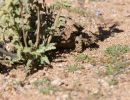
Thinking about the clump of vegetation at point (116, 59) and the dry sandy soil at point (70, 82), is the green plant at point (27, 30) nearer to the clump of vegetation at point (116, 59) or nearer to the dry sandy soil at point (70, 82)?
the dry sandy soil at point (70, 82)

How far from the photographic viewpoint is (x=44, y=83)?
23.4 feet

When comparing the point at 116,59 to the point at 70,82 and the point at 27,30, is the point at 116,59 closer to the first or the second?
the point at 70,82

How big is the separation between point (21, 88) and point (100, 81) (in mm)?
1326

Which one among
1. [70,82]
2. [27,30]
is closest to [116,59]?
[70,82]

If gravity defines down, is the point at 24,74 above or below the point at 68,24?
below

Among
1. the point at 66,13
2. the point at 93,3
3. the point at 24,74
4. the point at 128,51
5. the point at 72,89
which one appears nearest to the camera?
the point at 72,89

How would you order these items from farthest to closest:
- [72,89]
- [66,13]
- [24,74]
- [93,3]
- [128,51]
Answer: [93,3], [66,13], [128,51], [24,74], [72,89]

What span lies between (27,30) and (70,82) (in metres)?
1.23

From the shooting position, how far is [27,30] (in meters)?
7.52

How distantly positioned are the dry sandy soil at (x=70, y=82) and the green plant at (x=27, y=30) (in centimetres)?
27

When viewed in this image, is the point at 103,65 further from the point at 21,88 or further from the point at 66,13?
the point at 66,13

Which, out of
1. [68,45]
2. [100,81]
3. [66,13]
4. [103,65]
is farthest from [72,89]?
[66,13]

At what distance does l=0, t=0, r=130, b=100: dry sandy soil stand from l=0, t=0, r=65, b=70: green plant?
272 millimetres

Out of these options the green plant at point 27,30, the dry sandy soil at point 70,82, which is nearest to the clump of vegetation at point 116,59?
the dry sandy soil at point 70,82
